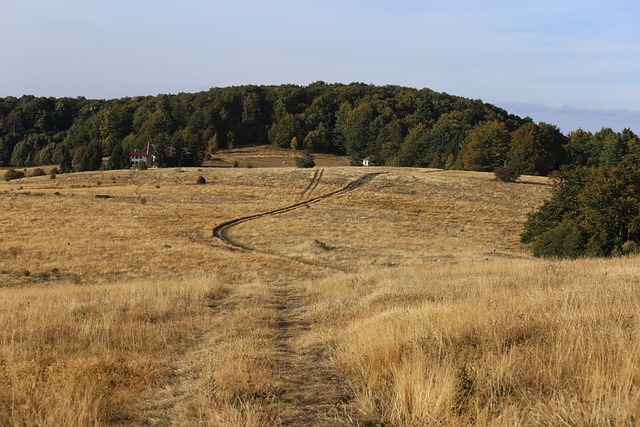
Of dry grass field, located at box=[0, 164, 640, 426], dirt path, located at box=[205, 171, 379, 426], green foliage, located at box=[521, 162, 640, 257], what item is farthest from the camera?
green foliage, located at box=[521, 162, 640, 257]

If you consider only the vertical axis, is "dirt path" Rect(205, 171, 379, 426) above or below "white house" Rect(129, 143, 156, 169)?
below

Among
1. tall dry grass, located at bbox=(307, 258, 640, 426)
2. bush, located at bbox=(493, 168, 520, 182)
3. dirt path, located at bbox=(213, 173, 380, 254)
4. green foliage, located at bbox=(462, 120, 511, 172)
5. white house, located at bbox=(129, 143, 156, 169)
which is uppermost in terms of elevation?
green foliage, located at bbox=(462, 120, 511, 172)

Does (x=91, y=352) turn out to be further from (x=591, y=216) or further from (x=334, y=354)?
(x=591, y=216)

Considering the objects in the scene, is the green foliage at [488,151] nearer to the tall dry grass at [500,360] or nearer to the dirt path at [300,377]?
the dirt path at [300,377]

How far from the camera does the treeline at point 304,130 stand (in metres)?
96.6

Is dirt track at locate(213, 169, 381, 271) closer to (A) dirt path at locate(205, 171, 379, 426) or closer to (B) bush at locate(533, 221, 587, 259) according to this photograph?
(B) bush at locate(533, 221, 587, 259)

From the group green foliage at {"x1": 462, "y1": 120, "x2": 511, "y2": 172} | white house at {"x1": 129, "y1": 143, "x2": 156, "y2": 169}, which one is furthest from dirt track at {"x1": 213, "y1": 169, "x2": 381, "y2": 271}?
white house at {"x1": 129, "y1": 143, "x2": 156, "y2": 169}

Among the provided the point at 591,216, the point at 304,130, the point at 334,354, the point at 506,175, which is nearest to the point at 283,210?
the point at 591,216

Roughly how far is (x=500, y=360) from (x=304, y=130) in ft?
467

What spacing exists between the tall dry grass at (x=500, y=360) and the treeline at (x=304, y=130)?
3474 inches

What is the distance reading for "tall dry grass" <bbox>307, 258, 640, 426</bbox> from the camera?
4.45 metres

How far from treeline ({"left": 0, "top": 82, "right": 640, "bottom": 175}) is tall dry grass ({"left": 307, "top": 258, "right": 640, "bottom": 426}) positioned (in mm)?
88231

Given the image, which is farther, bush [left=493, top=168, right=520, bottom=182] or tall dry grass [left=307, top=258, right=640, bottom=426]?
bush [left=493, top=168, right=520, bottom=182]

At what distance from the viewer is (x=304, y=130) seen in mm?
145250
